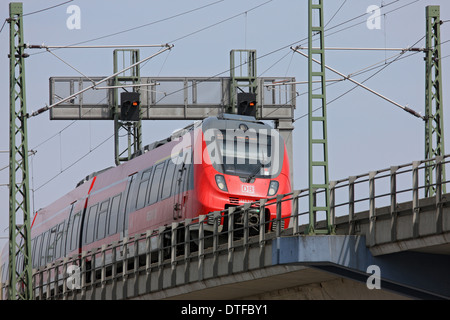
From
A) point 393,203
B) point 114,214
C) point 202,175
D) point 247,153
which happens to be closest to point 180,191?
point 202,175

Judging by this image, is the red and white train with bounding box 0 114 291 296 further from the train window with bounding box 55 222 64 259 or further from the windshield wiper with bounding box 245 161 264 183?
the train window with bounding box 55 222 64 259

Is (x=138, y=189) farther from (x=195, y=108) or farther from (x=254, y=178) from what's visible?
(x=195, y=108)

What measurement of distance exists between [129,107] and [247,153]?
67.8 ft

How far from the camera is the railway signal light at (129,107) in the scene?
52.0 meters

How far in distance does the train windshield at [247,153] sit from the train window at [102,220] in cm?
790

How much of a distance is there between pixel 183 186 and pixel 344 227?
8.52 m

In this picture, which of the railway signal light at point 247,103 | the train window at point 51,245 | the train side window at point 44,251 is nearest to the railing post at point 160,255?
the train window at point 51,245

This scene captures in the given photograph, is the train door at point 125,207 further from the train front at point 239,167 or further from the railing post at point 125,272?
the train front at point 239,167

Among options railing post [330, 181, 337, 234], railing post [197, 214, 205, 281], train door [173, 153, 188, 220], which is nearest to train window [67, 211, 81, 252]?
train door [173, 153, 188, 220]

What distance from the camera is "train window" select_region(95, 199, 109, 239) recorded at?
3938 centimetres

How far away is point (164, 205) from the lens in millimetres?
33656

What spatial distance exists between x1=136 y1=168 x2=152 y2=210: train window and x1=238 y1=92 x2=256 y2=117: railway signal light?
15.5m
